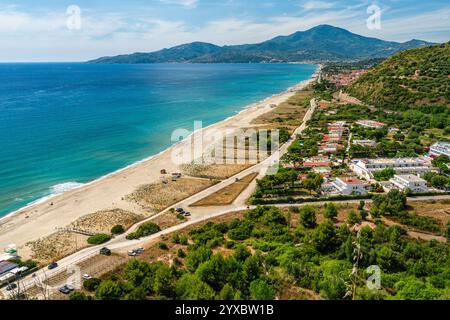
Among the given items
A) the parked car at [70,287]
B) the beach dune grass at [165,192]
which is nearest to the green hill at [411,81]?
the beach dune grass at [165,192]

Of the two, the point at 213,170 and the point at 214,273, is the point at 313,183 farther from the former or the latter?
the point at 214,273

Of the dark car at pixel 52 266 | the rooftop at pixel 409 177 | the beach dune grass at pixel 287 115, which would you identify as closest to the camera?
the dark car at pixel 52 266

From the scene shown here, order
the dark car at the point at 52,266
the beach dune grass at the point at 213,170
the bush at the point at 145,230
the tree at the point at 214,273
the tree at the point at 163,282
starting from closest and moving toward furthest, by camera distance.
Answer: the tree at the point at 214,273, the tree at the point at 163,282, the dark car at the point at 52,266, the bush at the point at 145,230, the beach dune grass at the point at 213,170

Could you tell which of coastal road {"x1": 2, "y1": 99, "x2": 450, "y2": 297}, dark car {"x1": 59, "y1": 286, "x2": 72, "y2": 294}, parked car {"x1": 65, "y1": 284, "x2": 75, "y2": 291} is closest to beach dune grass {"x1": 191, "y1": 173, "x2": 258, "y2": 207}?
coastal road {"x1": 2, "y1": 99, "x2": 450, "y2": 297}

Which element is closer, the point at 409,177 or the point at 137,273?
the point at 137,273

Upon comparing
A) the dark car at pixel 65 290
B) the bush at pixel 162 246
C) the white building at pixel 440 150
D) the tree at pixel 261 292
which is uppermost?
the white building at pixel 440 150

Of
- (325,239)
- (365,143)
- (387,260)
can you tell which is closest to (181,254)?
(325,239)

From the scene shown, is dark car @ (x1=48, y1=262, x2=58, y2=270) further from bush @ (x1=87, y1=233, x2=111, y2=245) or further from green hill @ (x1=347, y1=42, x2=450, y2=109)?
green hill @ (x1=347, y1=42, x2=450, y2=109)

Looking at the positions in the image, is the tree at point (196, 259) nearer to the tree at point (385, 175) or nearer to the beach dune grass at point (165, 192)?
the beach dune grass at point (165, 192)
